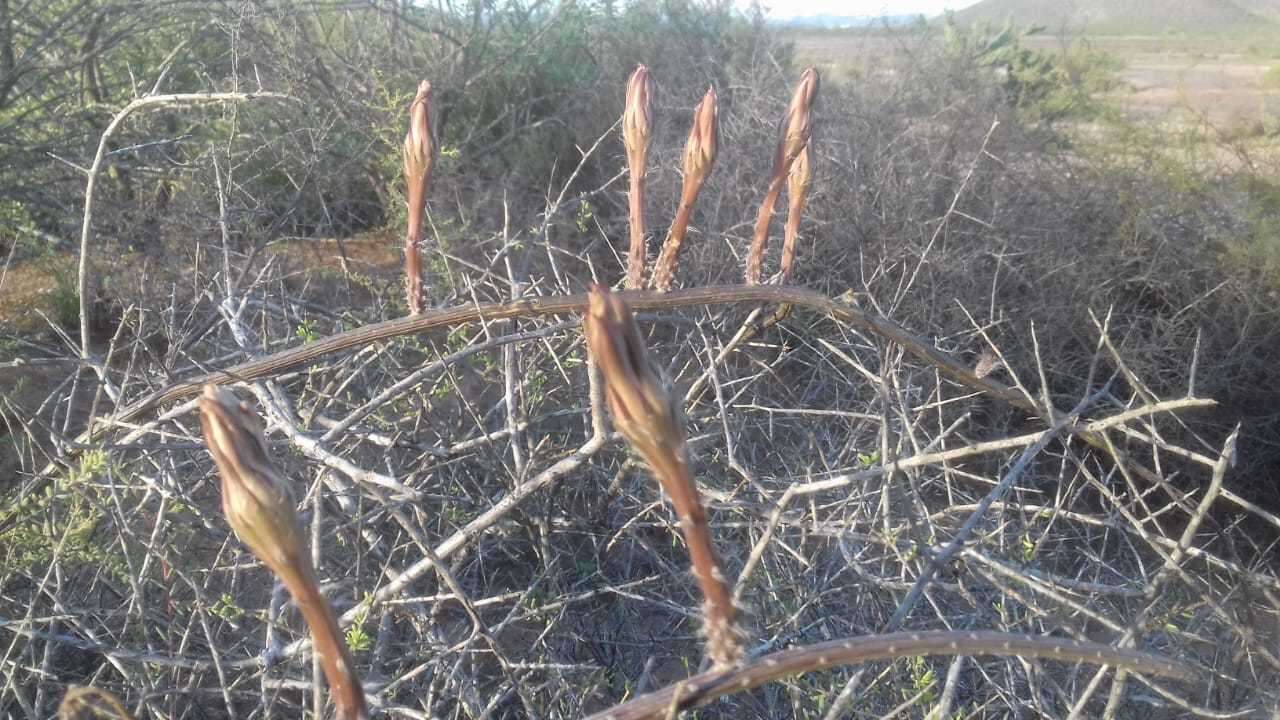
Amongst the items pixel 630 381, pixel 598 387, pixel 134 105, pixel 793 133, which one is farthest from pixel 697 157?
pixel 134 105

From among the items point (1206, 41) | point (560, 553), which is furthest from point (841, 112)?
point (1206, 41)

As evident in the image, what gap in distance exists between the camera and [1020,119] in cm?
533

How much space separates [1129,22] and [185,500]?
37.2ft

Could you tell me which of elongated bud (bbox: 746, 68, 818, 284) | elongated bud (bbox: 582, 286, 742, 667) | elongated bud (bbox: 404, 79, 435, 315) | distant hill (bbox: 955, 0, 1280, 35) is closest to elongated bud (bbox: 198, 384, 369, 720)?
elongated bud (bbox: 582, 286, 742, 667)

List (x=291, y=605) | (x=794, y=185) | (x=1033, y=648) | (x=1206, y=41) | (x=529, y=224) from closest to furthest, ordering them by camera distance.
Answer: (x=1033, y=648) < (x=794, y=185) < (x=291, y=605) < (x=529, y=224) < (x=1206, y=41)

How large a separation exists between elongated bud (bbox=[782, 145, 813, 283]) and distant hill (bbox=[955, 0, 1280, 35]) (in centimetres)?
669

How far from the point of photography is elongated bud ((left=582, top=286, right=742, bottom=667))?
1.49 ft

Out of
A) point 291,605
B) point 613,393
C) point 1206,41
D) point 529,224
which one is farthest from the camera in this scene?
point 1206,41

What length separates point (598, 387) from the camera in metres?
1.28

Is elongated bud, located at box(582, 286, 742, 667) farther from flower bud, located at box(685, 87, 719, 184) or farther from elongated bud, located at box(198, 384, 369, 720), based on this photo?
flower bud, located at box(685, 87, 719, 184)

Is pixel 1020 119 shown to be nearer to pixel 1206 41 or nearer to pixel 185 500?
pixel 185 500

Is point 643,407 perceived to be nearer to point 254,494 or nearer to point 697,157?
point 254,494

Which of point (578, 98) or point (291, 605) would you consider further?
point (578, 98)

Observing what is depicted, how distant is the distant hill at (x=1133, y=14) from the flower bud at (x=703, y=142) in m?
6.85
